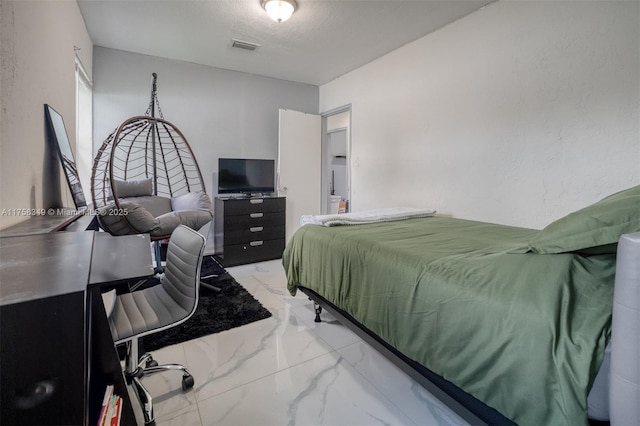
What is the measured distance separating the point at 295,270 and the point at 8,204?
162cm

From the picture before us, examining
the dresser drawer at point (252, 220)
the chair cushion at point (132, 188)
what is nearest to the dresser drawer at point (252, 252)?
the dresser drawer at point (252, 220)

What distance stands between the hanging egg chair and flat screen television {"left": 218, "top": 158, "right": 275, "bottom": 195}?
1.11ft

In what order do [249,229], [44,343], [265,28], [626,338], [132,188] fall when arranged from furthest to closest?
[249,229], [132,188], [265,28], [626,338], [44,343]

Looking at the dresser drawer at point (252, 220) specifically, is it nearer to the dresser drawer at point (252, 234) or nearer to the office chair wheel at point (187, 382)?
the dresser drawer at point (252, 234)

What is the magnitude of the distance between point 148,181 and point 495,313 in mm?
3411

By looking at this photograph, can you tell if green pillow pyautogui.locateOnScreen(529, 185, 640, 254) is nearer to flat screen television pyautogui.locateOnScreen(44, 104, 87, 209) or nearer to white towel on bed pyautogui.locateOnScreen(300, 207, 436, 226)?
white towel on bed pyautogui.locateOnScreen(300, 207, 436, 226)

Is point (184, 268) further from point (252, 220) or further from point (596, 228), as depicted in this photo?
point (252, 220)

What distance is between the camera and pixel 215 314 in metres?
2.40

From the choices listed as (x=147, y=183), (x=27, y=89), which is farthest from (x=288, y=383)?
(x=147, y=183)

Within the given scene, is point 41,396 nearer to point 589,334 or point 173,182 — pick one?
point 589,334

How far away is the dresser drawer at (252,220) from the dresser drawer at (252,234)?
30 mm

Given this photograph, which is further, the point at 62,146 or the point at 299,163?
the point at 299,163

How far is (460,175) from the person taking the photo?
9.44 ft

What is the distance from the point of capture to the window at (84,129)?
314cm
